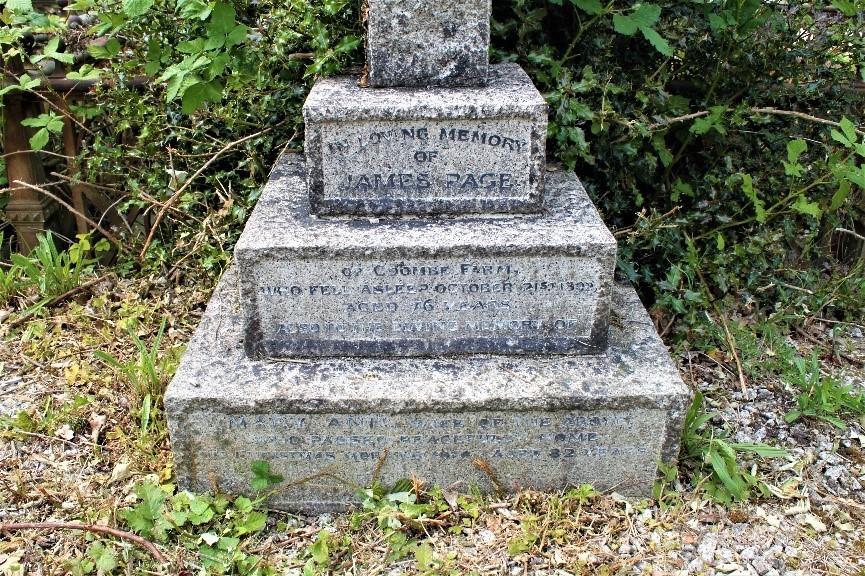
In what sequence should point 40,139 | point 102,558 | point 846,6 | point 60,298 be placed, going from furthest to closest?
point 60,298
point 40,139
point 846,6
point 102,558

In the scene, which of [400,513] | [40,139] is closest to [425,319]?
[400,513]

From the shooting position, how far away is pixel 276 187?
108 inches

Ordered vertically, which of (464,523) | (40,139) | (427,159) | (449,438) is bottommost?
(464,523)

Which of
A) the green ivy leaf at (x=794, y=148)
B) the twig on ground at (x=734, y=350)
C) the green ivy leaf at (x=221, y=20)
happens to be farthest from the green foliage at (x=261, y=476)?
the green ivy leaf at (x=794, y=148)

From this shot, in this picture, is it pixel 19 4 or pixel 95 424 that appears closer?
pixel 95 424

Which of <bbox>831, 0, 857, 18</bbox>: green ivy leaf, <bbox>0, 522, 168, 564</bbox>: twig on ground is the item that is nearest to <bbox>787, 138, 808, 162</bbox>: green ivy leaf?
<bbox>831, 0, 857, 18</bbox>: green ivy leaf

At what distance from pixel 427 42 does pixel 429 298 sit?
0.78m

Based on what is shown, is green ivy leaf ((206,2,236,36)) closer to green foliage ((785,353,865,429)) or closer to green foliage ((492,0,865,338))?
green foliage ((492,0,865,338))

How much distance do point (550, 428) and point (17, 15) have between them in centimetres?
278

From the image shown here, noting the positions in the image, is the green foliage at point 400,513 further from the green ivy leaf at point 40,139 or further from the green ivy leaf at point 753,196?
the green ivy leaf at point 40,139

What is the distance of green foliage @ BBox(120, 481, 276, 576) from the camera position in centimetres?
230

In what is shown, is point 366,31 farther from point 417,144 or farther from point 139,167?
point 139,167

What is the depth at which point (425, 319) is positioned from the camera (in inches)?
97.3

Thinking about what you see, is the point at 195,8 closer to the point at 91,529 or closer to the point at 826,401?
the point at 91,529
